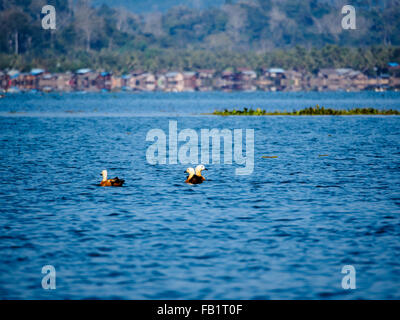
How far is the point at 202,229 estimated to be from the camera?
23625 millimetres

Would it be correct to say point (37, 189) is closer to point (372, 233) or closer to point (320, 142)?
point (372, 233)

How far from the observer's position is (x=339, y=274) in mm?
18484

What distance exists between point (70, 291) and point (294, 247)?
7524mm

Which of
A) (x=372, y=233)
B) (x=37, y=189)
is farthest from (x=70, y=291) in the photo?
(x=37, y=189)

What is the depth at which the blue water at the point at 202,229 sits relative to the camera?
17719 mm

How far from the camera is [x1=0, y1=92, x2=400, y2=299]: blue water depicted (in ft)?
58.1

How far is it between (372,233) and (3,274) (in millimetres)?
12391

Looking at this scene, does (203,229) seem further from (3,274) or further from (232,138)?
(232,138)

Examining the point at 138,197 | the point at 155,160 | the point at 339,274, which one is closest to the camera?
the point at 339,274

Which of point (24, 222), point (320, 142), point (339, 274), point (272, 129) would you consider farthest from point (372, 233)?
point (272, 129)

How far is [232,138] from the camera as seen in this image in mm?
67438

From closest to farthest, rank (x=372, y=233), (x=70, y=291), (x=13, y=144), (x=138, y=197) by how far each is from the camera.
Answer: (x=70, y=291), (x=372, y=233), (x=138, y=197), (x=13, y=144)

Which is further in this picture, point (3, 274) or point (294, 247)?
Answer: point (294, 247)

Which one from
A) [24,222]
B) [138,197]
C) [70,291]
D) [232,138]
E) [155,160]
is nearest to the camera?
[70,291]
